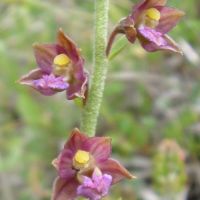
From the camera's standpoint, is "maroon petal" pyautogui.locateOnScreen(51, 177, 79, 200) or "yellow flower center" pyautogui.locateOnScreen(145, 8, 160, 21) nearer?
"maroon petal" pyautogui.locateOnScreen(51, 177, 79, 200)

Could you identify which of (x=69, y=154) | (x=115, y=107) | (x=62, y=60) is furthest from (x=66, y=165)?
(x=115, y=107)

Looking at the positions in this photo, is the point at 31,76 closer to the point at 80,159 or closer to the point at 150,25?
the point at 80,159

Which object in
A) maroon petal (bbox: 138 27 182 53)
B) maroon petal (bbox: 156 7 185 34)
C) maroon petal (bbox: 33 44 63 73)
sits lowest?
maroon petal (bbox: 33 44 63 73)

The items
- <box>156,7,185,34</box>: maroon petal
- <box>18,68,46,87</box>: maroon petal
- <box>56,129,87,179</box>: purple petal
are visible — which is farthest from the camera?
<box>156,7,185,34</box>: maroon petal

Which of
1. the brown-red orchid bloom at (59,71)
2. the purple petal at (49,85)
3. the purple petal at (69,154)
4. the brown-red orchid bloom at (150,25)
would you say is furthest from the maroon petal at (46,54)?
the purple petal at (69,154)

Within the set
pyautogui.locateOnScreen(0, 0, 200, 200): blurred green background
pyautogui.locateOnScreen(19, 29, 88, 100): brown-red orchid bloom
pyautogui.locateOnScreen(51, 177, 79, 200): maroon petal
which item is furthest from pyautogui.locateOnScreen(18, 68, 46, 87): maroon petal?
pyautogui.locateOnScreen(0, 0, 200, 200): blurred green background

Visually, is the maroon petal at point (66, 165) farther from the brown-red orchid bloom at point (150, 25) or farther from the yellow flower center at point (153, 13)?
the yellow flower center at point (153, 13)

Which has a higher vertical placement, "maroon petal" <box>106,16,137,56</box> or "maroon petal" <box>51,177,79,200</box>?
"maroon petal" <box>106,16,137,56</box>

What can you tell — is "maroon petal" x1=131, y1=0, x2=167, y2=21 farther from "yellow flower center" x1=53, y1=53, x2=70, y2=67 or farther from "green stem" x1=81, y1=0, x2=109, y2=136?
"yellow flower center" x1=53, y1=53, x2=70, y2=67
